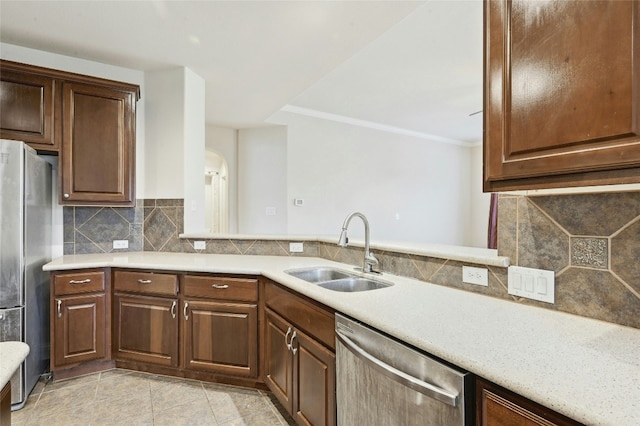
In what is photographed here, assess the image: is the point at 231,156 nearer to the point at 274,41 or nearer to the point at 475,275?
the point at 274,41

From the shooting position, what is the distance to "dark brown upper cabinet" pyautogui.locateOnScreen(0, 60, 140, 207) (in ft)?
7.88

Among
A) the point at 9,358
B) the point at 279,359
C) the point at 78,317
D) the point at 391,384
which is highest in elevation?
the point at 9,358

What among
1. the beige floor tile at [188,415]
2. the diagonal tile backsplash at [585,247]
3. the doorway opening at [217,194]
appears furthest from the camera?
the doorway opening at [217,194]

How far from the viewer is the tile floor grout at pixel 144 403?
1.91 meters

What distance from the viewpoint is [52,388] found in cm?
224

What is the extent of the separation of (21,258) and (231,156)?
3.44 metres

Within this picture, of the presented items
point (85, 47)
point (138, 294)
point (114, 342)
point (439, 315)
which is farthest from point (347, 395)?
point (85, 47)

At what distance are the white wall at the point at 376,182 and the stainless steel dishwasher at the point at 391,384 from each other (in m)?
2.76

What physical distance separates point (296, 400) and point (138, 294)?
1418 mm

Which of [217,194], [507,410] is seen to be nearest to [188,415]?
[507,410]

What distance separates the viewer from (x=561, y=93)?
88 cm

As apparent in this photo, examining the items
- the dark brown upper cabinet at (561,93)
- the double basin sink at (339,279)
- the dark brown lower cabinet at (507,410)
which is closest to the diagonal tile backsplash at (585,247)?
the dark brown upper cabinet at (561,93)

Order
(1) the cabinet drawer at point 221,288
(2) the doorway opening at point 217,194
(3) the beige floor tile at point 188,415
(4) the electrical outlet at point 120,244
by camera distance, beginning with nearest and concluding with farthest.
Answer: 1. (3) the beige floor tile at point 188,415
2. (1) the cabinet drawer at point 221,288
3. (4) the electrical outlet at point 120,244
4. (2) the doorway opening at point 217,194

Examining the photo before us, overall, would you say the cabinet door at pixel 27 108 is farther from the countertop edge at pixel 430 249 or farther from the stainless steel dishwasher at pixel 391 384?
the stainless steel dishwasher at pixel 391 384
